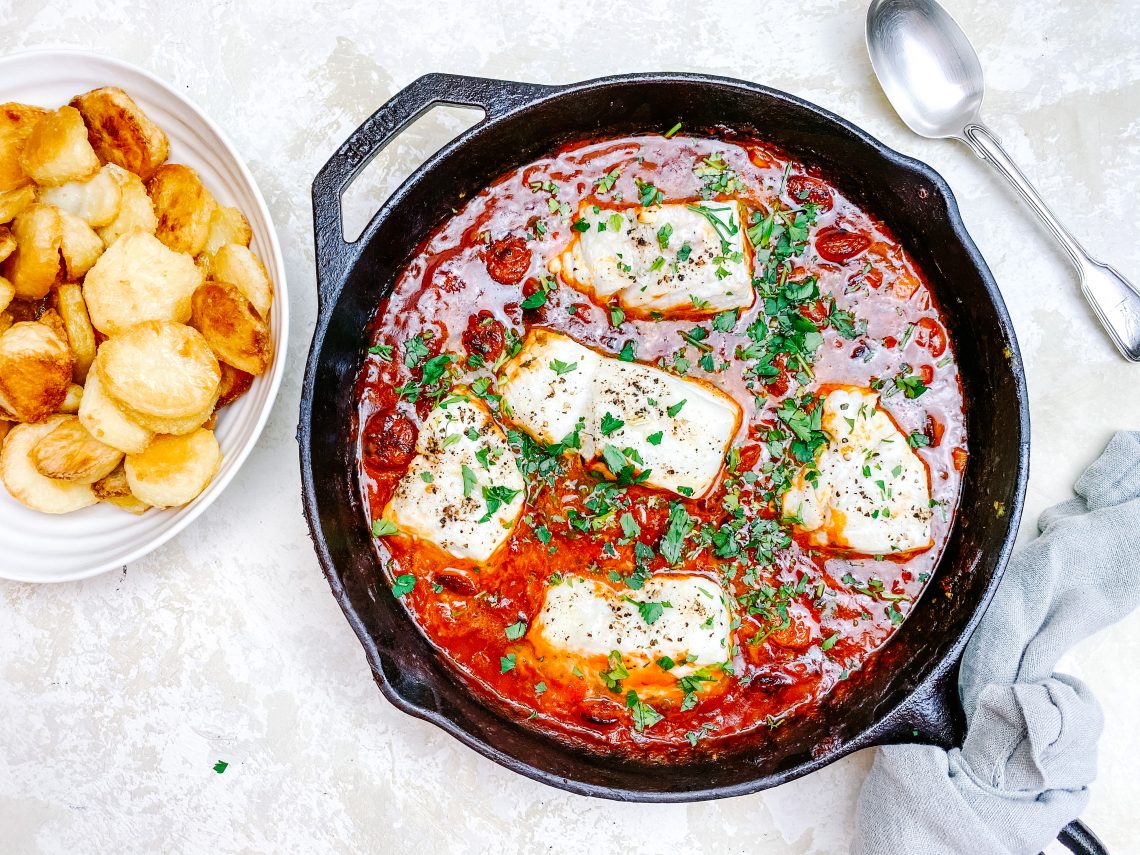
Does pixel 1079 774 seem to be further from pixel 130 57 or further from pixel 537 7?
pixel 130 57

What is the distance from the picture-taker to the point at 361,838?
3.06 metres

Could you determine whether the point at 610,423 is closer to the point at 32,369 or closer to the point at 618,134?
the point at 618,134

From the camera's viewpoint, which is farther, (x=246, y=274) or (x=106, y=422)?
(x=246, y=274)

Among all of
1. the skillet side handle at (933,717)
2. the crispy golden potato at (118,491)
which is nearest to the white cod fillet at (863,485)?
the skillet side handle at (933,717)

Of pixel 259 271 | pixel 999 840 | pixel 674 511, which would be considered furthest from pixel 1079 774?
pixel 259 271

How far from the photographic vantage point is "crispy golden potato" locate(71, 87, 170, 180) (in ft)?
8.67

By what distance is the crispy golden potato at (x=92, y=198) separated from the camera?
2523mm

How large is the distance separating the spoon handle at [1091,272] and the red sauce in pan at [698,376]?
476 mm

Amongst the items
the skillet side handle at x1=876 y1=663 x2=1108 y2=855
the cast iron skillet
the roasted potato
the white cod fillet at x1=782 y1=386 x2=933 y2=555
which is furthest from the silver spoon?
the roasted potato

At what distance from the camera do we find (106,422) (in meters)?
2.45

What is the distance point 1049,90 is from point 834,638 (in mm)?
2120

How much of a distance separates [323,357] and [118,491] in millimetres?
846

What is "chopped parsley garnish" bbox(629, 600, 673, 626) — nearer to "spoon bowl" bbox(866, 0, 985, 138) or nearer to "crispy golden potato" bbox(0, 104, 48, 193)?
"spoon bowl" bbox(866, 0, 985, 138)

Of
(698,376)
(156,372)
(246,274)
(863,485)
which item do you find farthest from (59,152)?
(863,485)
